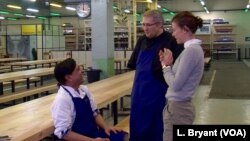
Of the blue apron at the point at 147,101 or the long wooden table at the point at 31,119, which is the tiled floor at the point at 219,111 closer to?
the long wooden table at the point at 31,119

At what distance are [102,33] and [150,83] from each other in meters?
6.91

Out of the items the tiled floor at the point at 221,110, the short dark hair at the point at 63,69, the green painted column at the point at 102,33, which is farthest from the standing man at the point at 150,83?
the green painted column at the point at 102,33

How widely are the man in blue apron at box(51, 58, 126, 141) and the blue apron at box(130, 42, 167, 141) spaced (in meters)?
0.33

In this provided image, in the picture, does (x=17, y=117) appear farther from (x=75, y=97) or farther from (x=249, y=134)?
(x=249, y=134)

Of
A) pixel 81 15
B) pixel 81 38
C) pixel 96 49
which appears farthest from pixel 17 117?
pixel 81 38

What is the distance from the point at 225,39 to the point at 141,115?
26299mm

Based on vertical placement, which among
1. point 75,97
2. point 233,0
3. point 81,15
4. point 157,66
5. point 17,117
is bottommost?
point 17,117

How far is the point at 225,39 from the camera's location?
28469 mm

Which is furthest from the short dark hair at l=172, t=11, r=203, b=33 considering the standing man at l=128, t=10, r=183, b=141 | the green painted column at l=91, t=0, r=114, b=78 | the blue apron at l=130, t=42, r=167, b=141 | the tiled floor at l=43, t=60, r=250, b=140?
the green painted column at l=91, t=0, r=114, b=78

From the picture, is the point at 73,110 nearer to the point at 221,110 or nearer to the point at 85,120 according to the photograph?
the point at 85,120

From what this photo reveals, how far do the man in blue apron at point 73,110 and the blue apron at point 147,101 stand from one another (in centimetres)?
33

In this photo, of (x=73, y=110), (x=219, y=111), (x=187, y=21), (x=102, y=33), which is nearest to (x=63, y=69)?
(x=73, y=110)

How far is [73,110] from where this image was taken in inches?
109

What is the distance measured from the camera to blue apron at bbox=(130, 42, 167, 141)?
3.27 m
